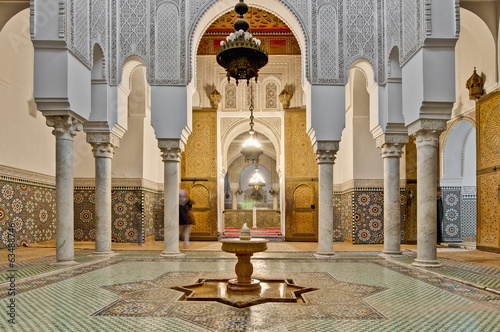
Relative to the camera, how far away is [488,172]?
778 centimetres

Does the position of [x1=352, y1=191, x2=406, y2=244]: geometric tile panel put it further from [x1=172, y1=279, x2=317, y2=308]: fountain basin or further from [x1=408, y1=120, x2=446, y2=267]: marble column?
[x1=172, y1=279, x2=317, y2=308]: fountain basin

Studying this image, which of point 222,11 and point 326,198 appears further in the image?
point 222,11

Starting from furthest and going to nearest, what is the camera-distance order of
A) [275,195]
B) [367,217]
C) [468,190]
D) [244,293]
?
[275,195], [468,190], [367,217], [244,293]

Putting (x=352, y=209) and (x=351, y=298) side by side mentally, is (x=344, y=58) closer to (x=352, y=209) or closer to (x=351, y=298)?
(x=352, y=209)

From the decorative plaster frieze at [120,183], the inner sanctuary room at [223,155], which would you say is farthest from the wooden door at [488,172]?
the decorative plaster frieze at [120,183]

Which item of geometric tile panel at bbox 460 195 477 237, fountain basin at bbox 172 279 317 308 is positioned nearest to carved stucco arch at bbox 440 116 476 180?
geometric tile panel at bbox 460 195 477 237

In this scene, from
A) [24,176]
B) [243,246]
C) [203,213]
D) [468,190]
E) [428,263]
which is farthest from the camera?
[203,213]

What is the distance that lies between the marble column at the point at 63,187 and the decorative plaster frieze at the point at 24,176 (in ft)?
6.81

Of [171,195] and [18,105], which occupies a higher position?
[18,105]

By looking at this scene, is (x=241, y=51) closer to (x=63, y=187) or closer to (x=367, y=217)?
(x=63, y=187)

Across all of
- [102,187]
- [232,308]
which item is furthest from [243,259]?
[102,187]

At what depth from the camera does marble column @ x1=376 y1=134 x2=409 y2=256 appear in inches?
289

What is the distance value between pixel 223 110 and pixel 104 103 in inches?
177

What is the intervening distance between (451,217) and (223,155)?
5.94 metres
